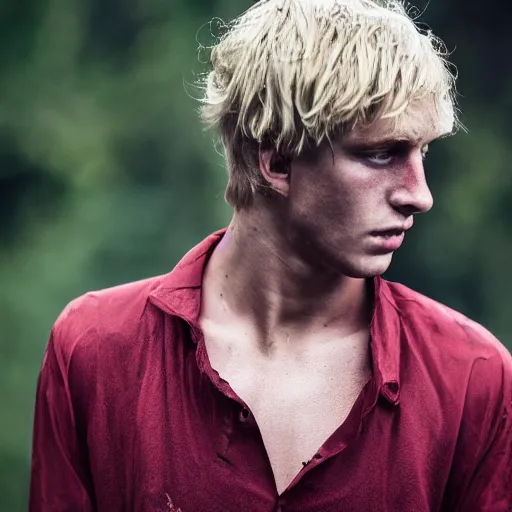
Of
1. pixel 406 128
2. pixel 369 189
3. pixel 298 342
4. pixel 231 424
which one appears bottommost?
pixel 231 424

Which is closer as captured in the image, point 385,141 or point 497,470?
point 385,141

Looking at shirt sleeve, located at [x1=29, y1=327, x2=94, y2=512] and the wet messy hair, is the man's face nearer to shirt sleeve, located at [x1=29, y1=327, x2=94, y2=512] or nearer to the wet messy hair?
the wet messy hair

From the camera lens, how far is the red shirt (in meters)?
1.75

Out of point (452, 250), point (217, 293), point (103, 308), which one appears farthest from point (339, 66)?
point (452, 250)

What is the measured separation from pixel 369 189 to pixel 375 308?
0.26m

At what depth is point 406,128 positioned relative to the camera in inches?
65.1

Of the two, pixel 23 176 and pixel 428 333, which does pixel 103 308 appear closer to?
pixel 428 333

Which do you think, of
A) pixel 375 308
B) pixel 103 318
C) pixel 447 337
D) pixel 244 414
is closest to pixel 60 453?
pixel 103 318

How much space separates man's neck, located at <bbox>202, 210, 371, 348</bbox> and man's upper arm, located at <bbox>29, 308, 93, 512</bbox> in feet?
0.95

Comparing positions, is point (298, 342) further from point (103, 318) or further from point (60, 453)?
point (60, 453)

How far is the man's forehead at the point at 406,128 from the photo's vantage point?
165cm

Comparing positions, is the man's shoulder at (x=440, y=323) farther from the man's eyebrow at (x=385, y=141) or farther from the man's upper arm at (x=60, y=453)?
the man's upper arm at (x=60, y=453)

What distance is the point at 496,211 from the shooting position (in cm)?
418

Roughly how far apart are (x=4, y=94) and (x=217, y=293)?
2.77 m
